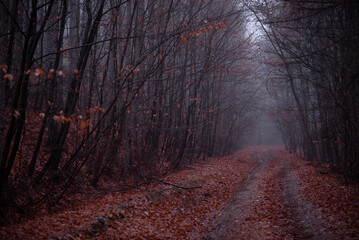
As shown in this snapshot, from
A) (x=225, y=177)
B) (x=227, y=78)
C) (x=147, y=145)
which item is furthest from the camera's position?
(x=227, y=78)

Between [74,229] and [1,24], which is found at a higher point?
[1,24]

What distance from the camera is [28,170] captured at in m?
7.96

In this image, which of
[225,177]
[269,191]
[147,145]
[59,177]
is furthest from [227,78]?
[59,177]

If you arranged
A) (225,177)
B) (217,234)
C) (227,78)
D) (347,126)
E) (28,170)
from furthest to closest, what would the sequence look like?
(227,78) < (225,177) < (347,126) < (28,170) < (217,234)

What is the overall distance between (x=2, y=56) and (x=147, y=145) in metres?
7.75

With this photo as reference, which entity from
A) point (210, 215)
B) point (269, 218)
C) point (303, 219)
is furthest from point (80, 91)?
point (303, 219)

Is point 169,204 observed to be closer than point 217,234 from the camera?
No

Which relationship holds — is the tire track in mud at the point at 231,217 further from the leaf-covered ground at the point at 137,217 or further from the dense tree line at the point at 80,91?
the dense tree line at the point at 80,91

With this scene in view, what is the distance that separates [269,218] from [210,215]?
1862 millimetres

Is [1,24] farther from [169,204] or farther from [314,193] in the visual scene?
[314,193]

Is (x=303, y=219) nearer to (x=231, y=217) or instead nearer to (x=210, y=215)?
(x=231, y=217)

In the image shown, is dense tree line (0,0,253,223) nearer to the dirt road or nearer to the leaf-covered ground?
the leaf-covered ground

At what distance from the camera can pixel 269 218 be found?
24.0ft

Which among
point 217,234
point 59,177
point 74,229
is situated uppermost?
point 59,177
